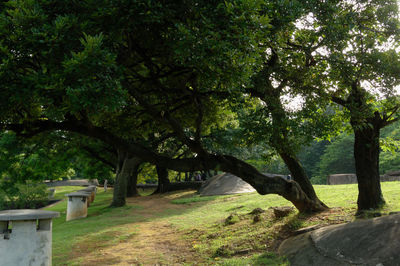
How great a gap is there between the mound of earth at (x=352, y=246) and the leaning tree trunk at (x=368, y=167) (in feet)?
10.1

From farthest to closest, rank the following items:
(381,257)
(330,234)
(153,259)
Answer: (153,259)
(330,234)
(381,257)

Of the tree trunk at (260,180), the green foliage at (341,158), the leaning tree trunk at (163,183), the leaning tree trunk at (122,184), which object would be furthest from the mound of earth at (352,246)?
the green foliage at (341,158)

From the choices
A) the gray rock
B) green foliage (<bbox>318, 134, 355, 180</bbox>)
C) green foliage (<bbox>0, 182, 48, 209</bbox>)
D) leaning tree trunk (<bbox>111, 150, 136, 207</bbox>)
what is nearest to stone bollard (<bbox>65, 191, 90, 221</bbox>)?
leaning tree trunk (<bbox>111, 150, 136, 207</bbox>)

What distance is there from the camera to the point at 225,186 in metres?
24.0

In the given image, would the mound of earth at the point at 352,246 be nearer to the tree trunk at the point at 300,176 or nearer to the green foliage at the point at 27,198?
the tree trunk at the point at 300,176

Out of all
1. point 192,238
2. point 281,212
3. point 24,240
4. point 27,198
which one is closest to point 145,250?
point 192,238

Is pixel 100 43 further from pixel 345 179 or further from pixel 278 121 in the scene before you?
pixel 345 179

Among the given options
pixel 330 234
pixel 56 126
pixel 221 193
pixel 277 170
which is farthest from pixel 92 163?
pixel 277 170

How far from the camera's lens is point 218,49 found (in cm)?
593

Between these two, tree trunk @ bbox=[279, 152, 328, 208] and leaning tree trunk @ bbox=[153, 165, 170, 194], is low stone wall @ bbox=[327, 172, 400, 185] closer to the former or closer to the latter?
leaning tree trunk @ bbox=[153, 165, 170, 194]

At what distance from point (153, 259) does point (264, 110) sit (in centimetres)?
468

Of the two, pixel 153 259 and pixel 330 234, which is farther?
pixel 153 259

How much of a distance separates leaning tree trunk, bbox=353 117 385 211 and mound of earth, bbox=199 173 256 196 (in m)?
12.9

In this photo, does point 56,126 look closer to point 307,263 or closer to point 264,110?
point 264,110
